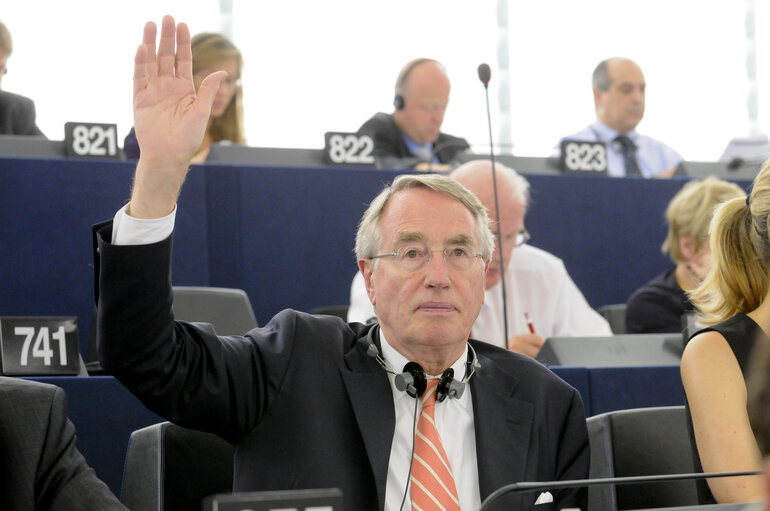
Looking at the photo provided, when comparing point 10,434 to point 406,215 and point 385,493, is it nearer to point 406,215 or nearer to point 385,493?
point 385,493

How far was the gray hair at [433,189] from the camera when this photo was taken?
211 cm

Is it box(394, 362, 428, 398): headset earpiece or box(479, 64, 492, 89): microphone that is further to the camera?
box(479, 64, 492, 89): microphone

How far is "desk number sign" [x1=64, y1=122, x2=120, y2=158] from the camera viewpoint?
12.8 ft

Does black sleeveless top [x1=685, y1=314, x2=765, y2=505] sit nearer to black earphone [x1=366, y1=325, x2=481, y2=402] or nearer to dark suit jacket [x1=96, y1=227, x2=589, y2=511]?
dark suit jacket [x1=96, y1=227, x2=589, y2=511]

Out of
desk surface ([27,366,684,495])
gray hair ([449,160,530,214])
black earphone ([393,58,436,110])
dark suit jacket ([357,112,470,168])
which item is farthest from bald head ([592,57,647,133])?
desk surface ([27,366,684,495])

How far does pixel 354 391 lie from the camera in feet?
6.37

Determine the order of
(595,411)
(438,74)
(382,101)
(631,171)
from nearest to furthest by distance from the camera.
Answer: (595,411) → (438,74) → (631,171) → (382,101)

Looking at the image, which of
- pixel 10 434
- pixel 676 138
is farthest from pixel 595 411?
pixel 676 138

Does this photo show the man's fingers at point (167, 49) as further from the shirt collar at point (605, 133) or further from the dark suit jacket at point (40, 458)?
the shirt collar at point (605, 133)

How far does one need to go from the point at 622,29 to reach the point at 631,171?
3.83 meters

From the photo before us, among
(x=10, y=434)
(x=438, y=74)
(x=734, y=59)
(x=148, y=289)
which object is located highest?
(x=734, y=59)

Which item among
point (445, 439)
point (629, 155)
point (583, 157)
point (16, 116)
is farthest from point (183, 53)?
point (629, 155)

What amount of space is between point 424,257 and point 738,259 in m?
0.61

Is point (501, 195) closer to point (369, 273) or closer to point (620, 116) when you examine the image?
point (369, 273)
